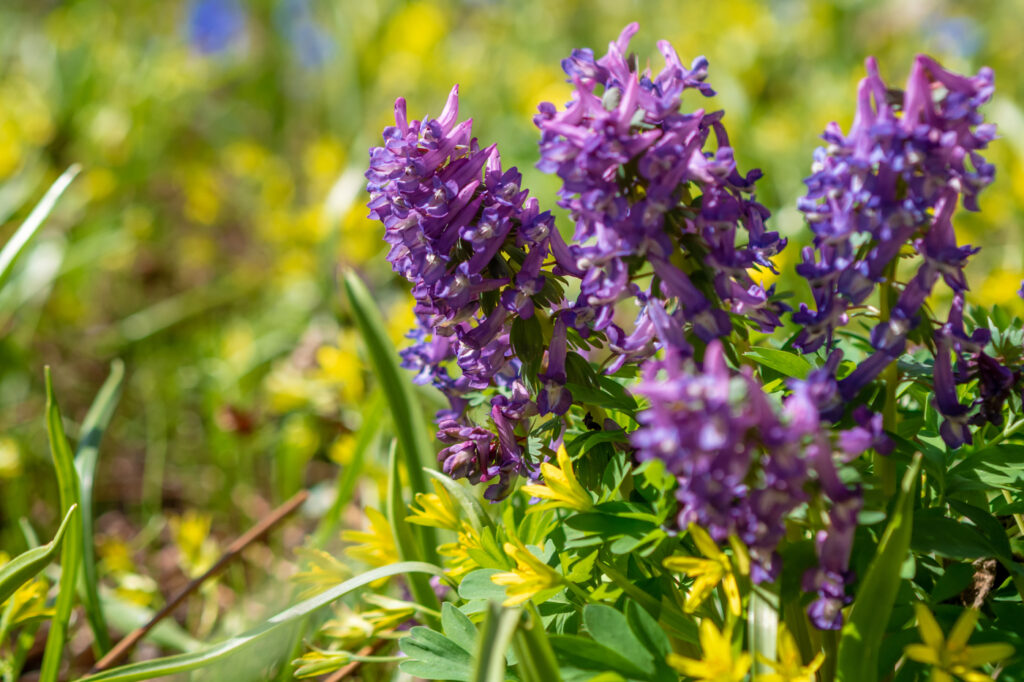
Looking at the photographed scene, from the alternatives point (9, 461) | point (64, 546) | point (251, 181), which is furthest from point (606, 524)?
point (251, 181)

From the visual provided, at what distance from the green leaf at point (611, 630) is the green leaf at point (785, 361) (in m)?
0.34

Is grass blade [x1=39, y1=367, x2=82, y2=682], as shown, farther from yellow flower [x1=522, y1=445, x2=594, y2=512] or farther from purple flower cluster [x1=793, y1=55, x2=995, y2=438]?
purple flower cluster [x1=793, y1=55, x2=995, y2=438]

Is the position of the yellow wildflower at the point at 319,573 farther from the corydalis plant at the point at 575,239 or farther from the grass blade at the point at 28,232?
the grass blade at the point at 28,232

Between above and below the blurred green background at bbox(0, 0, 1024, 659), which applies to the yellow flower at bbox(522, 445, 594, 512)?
below

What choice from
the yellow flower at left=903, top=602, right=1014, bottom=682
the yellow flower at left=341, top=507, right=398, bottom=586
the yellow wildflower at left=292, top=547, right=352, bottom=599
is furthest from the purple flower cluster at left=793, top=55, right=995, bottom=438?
the yellow wildflower at left=292, top=547, right=352, bottom=599

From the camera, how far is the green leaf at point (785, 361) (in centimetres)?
93

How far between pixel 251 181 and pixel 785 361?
344 cm

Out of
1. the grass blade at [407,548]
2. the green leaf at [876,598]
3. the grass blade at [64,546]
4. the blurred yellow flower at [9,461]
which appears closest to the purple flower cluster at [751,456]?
the green leaf at [876,598]

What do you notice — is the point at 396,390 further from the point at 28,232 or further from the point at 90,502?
the point at 28,232

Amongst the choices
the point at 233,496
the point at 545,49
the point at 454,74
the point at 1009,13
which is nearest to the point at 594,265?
the point at 233,496

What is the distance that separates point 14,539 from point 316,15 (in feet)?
13.9

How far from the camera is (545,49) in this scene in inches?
200

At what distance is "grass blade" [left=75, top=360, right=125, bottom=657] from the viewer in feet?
4.71

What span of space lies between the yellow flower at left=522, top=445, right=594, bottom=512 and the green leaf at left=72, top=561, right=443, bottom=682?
25 centimetres
